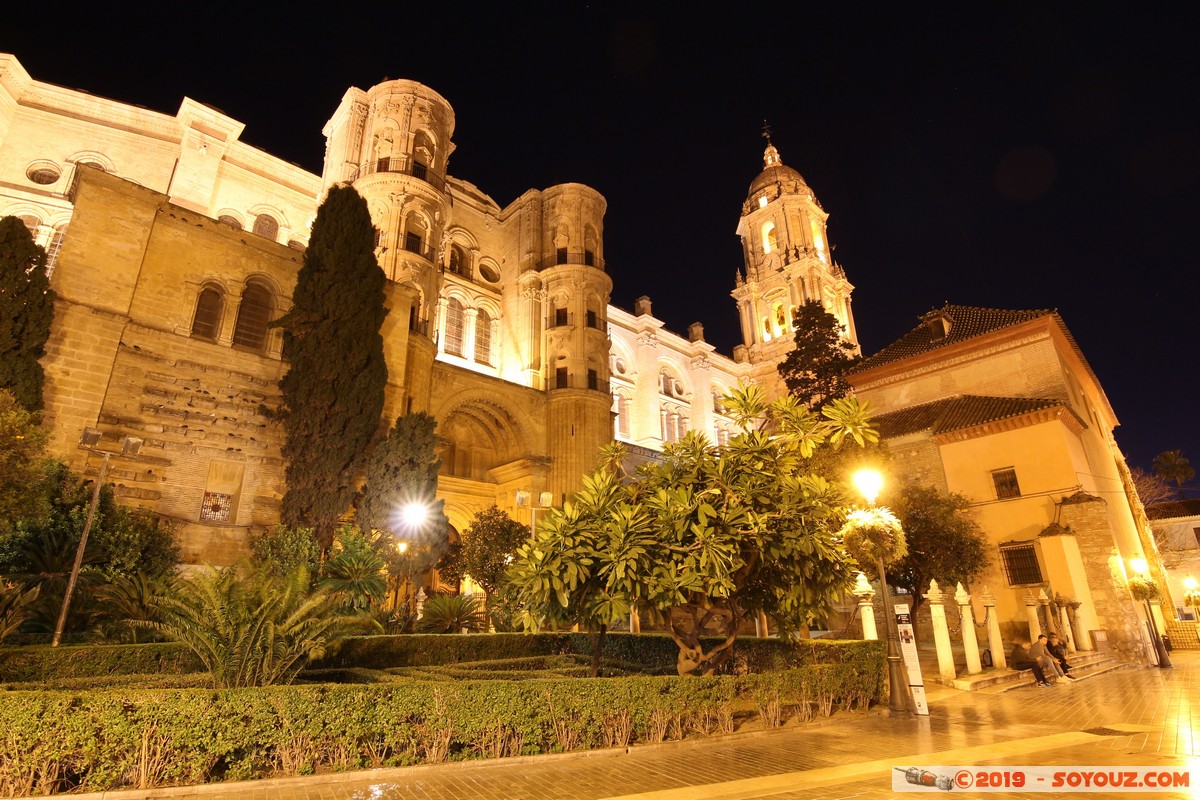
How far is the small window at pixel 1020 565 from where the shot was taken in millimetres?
19297

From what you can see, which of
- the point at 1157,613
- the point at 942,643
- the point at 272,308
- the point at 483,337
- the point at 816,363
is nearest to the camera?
the point at 942,643

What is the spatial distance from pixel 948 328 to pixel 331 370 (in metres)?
25.3

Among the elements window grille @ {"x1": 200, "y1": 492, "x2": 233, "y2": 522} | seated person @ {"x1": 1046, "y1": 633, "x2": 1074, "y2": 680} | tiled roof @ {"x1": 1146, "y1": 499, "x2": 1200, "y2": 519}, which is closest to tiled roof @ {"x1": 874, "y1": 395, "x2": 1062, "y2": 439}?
seated person @ {"x1": 1046, "y1": 633, "x2": 1074, "y2": 680}

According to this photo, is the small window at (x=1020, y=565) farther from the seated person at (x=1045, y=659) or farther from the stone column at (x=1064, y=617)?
the seated person at (x=1045, y=659)

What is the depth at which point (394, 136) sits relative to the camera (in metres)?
28.4

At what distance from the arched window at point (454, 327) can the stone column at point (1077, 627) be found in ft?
86.0

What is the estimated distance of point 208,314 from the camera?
64.1ft

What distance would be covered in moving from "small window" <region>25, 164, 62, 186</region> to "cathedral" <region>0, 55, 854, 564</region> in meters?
0.06

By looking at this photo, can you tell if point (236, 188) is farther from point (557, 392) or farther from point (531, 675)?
point (531, 675)

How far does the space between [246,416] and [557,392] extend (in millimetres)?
13222

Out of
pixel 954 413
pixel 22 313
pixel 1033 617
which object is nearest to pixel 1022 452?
pixel 954 413

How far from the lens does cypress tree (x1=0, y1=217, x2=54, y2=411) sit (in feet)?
47.5

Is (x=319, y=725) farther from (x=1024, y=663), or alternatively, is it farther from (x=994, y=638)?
(x=1024, y=663)

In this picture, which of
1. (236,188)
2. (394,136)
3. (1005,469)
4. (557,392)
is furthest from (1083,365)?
(236,188)
